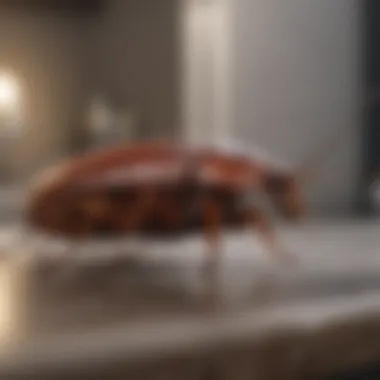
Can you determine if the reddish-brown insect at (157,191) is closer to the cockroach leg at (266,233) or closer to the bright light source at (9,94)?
the cockroach leg at (266,233)

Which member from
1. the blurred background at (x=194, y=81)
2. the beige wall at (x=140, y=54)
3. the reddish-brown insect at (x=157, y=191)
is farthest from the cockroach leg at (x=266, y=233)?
the beige wall at (x=140, y=54)

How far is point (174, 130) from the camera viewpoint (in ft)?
2.95

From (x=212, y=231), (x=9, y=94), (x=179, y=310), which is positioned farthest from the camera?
(x=9, y=94)

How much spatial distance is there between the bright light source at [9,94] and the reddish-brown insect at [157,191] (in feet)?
1.32

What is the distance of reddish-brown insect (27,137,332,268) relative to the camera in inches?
15.6

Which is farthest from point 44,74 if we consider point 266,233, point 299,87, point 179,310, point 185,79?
point 179,310

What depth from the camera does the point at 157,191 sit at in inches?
16.5

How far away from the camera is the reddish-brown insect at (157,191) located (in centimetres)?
40

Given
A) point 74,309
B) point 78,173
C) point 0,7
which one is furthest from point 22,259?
point 0,7

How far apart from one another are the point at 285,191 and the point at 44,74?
0.46 metres

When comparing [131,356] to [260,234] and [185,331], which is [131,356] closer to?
[185,331]

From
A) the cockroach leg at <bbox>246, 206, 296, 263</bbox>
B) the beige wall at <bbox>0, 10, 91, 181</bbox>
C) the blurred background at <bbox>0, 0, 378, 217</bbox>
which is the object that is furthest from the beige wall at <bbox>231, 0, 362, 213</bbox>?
the cockroach leg at <bbox>246, 206, 296, 263</bbox>

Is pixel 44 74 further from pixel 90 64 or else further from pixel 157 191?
pixel 157 191

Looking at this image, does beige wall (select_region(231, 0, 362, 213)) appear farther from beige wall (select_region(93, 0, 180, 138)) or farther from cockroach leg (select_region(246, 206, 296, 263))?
cockroach leg (select_region(246, 206, 296, 263))
